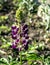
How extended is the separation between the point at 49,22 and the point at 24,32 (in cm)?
164

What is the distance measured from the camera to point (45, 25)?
5551mm

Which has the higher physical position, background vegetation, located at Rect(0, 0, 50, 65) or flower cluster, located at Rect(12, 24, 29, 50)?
flower cluster, located at Rect(12, 24, 29, 50)

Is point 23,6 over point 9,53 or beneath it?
over

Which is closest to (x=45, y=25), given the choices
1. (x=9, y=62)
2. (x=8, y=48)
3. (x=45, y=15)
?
(x=45, y=15)

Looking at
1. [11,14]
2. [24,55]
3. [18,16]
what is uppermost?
[18,16]

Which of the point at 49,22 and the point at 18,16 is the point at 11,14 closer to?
the point at 49,22

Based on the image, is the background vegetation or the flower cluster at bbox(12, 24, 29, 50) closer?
the flower cluster at bbox(12, 24, 29, 50)

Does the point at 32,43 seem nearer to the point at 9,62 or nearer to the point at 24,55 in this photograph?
the point at 24,55

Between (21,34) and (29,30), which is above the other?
(21,34)

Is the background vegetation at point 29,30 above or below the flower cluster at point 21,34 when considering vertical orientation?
below

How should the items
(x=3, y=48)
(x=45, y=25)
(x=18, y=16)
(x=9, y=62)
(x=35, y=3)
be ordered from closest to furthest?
(x=18, y=16), (x=9, y=62), (x=3, y=48), (x=45, y=25), (x=35, y=3)

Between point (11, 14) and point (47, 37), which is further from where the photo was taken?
point (11, 14)

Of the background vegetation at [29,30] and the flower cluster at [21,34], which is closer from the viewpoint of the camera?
the flower cluster at [21,34]

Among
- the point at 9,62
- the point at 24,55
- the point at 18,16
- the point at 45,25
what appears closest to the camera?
the point at 18,16
